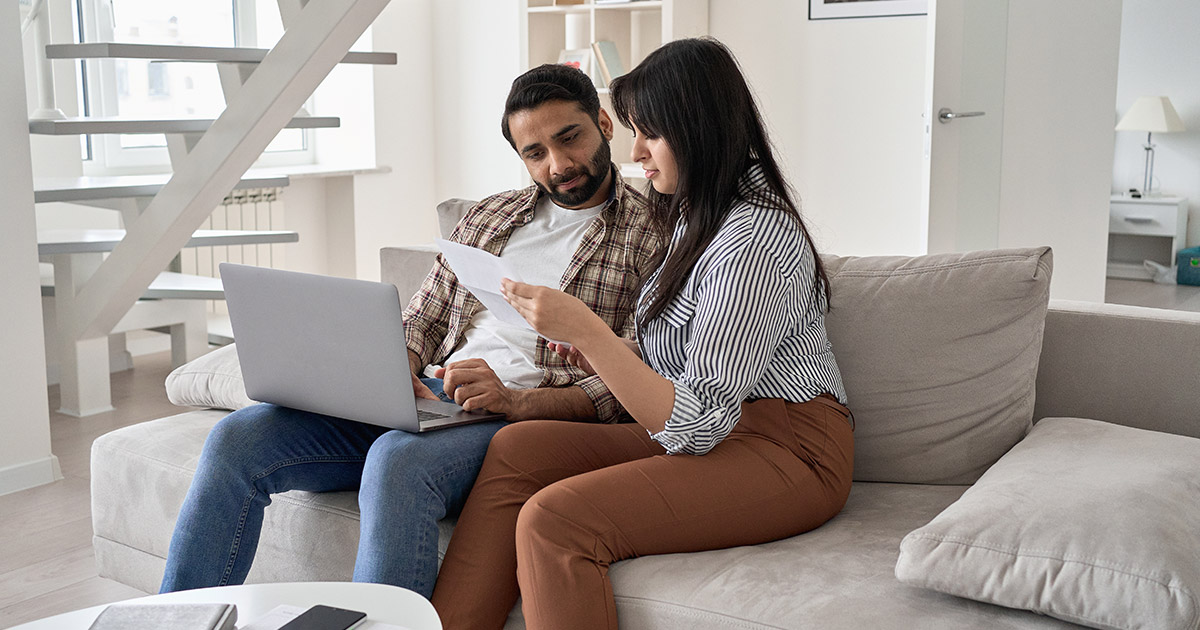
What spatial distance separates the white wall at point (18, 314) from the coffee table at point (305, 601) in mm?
1809

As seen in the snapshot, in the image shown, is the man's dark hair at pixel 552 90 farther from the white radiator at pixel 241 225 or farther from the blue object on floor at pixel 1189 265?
the blue object on floor at pixel 1189 265

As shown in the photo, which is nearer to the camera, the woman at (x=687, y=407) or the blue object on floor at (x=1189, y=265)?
the woman at (x=687, y=407)

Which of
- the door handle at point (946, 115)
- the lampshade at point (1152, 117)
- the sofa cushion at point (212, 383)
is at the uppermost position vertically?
the lampshade at point (1152, 117)

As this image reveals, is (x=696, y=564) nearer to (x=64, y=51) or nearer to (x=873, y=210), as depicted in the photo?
(x=64, y=51)

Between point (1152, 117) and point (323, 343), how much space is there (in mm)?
5928

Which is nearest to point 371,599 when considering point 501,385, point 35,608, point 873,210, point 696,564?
point 696,564

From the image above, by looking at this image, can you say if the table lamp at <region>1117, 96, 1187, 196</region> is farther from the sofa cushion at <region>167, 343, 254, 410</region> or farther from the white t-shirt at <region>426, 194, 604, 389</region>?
the sofa cushion at <region>167, 343, 254, 410</region>

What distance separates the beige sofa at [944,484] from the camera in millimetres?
1249

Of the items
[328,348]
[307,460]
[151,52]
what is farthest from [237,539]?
[151,52]

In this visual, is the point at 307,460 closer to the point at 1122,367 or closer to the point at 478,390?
the point at 478,390

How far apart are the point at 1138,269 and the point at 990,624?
5.77 metres

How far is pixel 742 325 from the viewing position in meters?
1.43

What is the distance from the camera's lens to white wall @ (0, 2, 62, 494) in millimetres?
2727

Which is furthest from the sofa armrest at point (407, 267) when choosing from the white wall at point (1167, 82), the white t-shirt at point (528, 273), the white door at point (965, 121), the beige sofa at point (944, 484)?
the white wall at point (1167, 82)
